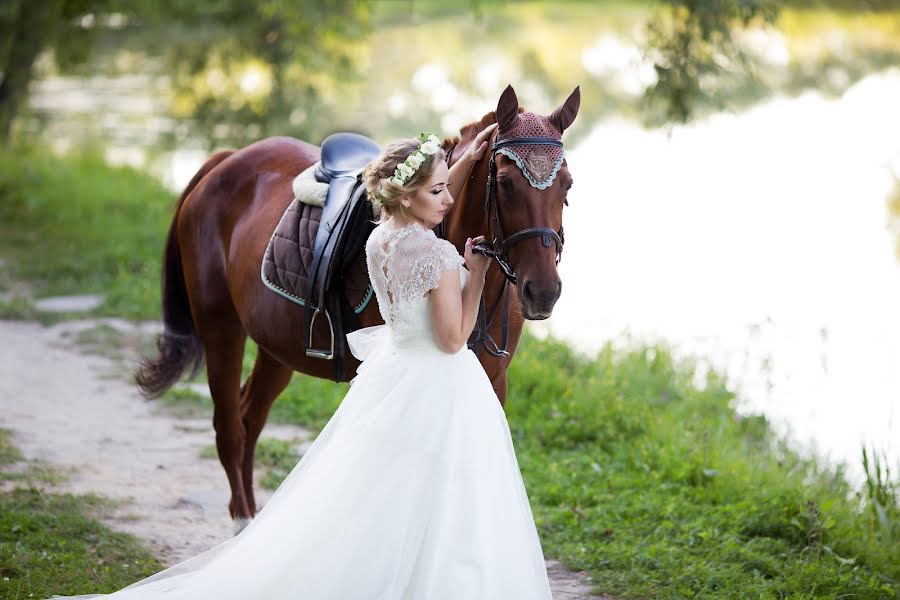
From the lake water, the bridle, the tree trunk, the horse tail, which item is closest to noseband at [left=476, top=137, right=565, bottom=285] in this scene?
the bridle

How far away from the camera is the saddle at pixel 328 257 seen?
4172 millimetres

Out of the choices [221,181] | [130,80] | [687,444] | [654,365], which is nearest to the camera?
[221,181]

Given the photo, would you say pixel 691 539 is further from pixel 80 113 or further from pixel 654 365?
pixel 80 113

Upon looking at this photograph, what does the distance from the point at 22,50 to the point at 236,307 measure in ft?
28.9

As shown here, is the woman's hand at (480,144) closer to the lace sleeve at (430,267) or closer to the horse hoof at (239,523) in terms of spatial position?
the lace sleeve at (430,267)

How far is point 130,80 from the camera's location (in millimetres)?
23922

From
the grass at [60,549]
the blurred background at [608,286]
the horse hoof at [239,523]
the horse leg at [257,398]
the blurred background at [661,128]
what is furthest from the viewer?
the blurred background at [661,128]

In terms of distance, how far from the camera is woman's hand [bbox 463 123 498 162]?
12.0ft

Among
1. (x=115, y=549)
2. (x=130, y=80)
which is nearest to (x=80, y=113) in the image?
(x=130, y=80)

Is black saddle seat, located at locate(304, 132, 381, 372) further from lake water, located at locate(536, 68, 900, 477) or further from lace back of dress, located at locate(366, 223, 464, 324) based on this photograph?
lake water, located at locate(536, 68, 900, 477)

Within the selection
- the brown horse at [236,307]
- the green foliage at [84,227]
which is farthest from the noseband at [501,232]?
the green foliage at [84,227]

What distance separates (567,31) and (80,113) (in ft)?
33.2

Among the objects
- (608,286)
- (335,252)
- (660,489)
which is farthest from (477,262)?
(608,286)

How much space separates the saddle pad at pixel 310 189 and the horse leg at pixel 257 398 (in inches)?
38.3
